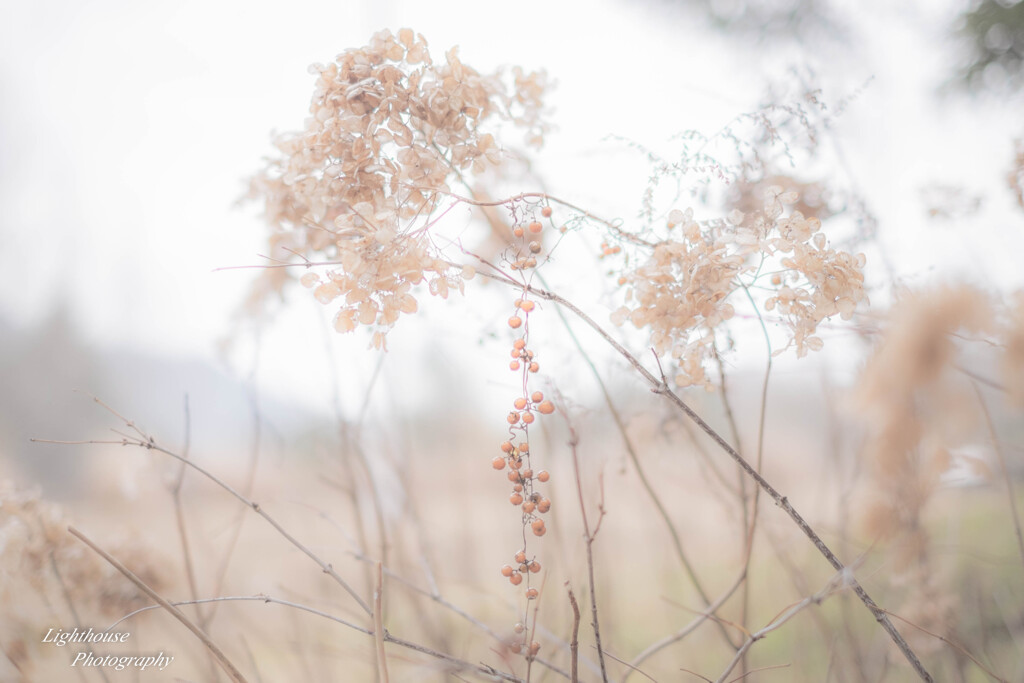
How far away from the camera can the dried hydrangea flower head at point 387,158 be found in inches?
A: 10.9

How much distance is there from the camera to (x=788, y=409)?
1.00 meters

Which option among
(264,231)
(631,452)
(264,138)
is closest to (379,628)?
(631,452)

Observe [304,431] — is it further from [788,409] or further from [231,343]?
[788,409]

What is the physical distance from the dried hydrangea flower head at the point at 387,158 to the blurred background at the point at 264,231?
4.6 inches

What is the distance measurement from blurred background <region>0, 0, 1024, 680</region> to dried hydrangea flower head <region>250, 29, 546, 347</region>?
12 cm

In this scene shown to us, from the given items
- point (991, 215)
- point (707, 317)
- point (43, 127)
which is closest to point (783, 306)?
point (707, 317)

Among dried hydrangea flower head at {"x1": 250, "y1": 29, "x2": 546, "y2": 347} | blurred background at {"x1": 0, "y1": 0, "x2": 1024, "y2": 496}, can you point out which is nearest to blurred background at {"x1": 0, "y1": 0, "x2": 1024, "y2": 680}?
blurred background at {"x1": 0, "y1": 0, "x2": 1024, "y2": 496}

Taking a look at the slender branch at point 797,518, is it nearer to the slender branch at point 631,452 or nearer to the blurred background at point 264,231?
the slender branch at point 631,452

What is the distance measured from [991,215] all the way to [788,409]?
1.84 feet

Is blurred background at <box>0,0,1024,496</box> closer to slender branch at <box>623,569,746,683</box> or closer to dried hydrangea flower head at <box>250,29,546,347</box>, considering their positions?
dried hydrangea flower head at <box>250,29,546,347</box>

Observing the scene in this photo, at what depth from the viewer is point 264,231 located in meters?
0.45

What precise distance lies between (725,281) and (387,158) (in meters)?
0.21

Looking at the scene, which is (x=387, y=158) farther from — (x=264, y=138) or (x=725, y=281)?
(x=264, y=138)

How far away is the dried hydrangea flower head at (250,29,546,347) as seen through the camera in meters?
0.28
